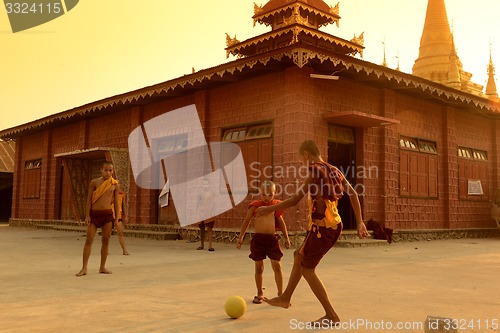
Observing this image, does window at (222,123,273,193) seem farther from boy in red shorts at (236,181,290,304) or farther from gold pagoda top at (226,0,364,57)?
boy in red shorts at (236,181,290,304)

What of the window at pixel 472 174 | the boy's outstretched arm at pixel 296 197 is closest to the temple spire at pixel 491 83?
the window at pixel 472 174

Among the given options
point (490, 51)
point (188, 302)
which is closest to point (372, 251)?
point (188, 302)

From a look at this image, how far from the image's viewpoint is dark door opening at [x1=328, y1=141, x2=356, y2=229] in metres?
14.3

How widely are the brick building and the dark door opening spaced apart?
0.05 m

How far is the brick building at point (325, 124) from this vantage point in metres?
12.8

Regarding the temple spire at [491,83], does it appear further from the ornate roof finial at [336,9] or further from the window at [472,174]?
the ornate roof finial at [336,9]

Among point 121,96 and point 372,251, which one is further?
point 121,96

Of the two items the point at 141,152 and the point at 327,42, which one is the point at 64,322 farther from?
the point at 327,42

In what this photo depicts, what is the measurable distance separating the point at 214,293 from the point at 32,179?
21093mm

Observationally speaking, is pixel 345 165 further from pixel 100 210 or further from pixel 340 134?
pixel 100 210

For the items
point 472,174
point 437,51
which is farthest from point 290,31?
point 437,51

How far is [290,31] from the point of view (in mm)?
16219

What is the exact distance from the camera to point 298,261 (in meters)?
4.67

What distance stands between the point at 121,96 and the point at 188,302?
13.0 m
